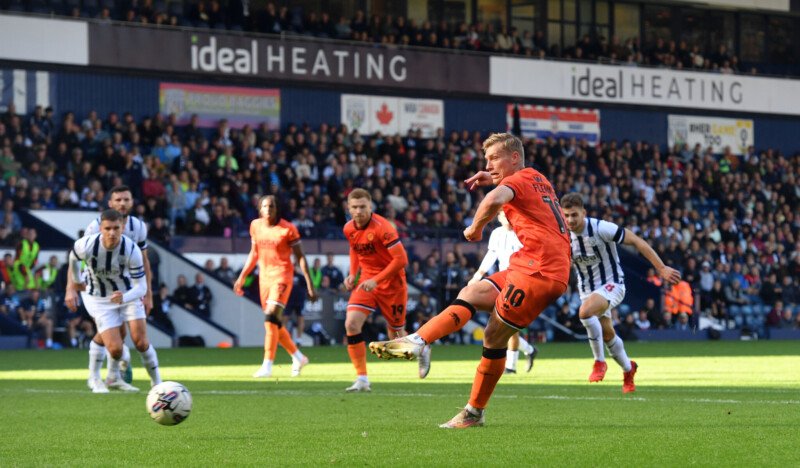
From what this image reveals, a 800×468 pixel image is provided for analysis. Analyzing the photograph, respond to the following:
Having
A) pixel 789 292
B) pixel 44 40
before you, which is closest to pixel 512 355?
pixel 44 40

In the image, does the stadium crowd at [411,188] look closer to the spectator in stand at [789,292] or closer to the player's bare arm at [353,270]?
the spectator in stand at [789,292]

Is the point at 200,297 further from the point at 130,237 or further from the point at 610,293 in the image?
the point at 610,293

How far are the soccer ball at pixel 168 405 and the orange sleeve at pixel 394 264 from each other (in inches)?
196

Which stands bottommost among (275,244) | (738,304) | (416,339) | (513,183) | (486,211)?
(738,304)

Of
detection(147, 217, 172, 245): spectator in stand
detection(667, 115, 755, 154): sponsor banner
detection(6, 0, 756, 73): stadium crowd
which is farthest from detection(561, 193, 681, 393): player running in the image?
detection(667, 115, 755, 154): sponsor banner

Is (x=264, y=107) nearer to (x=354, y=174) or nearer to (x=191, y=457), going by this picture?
(x=354, y=174)

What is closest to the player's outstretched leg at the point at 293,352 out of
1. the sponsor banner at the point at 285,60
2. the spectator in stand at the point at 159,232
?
the spectator in stand at the point at 159,232

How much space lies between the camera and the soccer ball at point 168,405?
9555mm

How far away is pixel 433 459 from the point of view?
7613 mm

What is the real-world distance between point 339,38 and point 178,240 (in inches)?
435

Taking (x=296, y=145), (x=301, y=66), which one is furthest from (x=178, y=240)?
(x=301, y=66)

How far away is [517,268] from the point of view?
955 centimetres

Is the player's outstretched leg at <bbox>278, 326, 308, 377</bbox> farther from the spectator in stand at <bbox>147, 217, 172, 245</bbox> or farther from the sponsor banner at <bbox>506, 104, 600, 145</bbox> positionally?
the sponsor banner at <bbox>506, 104, 600, 145</bbox>

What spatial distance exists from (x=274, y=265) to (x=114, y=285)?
4542mm
